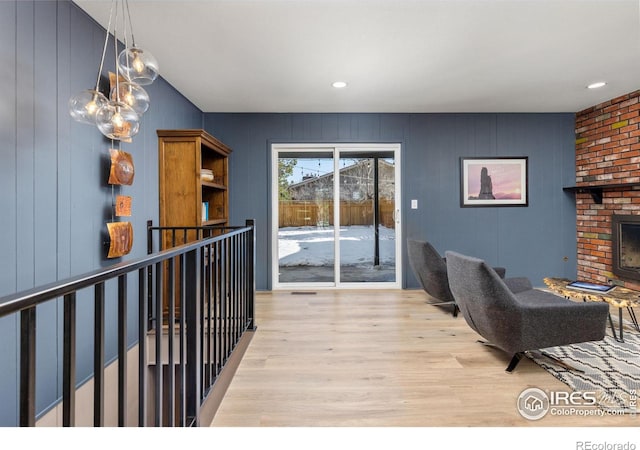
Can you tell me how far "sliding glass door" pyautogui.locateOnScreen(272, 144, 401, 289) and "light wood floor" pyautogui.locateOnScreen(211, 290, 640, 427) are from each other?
1468 millimetres

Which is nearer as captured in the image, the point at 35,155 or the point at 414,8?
the point at 35,155

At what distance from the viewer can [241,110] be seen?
470 centimetres

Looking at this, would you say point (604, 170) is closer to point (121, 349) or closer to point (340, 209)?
point (340, 209)

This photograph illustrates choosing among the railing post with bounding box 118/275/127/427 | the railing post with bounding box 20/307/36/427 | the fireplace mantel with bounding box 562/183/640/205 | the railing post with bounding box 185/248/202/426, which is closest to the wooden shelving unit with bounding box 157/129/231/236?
the railing post with bounding box 185/248/202/426

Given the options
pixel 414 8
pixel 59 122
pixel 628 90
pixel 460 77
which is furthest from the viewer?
pixel 628 90

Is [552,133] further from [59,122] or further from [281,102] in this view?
[59,122]

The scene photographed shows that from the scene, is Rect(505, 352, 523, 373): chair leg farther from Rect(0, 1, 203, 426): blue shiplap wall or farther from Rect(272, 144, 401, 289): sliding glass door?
Rect(0, 1, 203, 426): blue shiplap wall

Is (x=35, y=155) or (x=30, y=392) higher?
(x=35, y=155)

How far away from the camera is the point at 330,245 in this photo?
198 inches

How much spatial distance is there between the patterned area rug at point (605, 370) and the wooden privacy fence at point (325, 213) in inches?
105

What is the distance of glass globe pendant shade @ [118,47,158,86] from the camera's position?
1938 millimetres

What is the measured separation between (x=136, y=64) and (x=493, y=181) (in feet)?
14.7

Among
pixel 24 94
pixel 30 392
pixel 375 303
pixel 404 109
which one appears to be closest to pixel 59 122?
pixel 24 94

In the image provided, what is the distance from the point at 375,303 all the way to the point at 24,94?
3.54 meters
